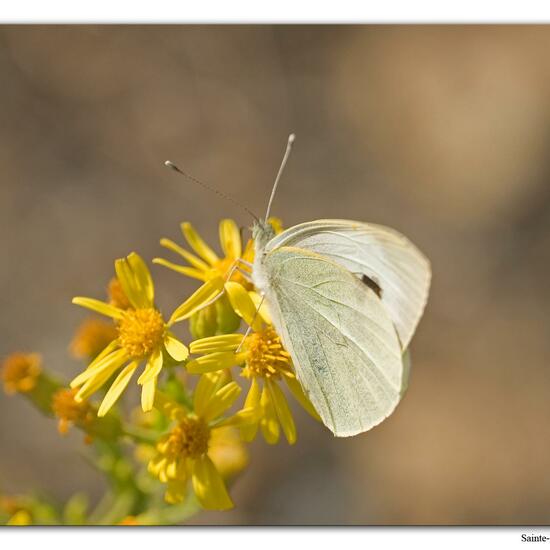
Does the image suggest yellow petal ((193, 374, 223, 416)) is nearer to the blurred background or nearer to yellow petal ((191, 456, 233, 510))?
yellow petal ((191, 456, 233, 510))

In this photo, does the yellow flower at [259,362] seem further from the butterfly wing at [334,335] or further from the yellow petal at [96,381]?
the yellow petal at [96,381]

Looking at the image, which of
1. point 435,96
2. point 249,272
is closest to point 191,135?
point 435,96

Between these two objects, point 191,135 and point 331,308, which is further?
point 191,135

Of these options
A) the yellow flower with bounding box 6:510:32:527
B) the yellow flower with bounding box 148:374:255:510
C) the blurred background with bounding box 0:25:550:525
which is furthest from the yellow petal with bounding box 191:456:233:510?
the blurred background with bounding box 0:25:550:525

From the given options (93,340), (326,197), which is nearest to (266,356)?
(93,340)
